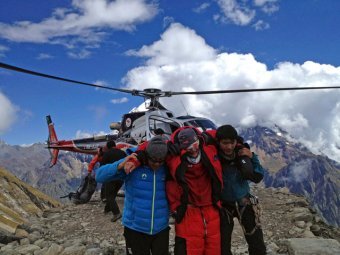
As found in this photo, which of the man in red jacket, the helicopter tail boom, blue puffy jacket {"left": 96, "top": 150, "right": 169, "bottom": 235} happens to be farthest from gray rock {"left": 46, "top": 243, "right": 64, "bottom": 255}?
the helicopter tail boom

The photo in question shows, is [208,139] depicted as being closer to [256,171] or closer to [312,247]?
[256,171]

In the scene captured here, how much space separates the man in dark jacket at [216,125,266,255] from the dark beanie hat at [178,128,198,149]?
493 mm

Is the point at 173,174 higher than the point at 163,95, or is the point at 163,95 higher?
the point at 163,95

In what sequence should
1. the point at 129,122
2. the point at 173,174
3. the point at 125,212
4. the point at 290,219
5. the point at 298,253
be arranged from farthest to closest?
the point at 129,122
the point at 290,219
the point at 298,253
the point at 125,212
the point at 173,174

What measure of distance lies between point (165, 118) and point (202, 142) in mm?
9160

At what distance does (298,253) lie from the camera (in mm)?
7234

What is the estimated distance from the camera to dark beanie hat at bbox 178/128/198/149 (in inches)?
209

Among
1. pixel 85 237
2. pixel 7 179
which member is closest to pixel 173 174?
pixel 85 237

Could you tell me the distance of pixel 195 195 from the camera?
17.6 feet

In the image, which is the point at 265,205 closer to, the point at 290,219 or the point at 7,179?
the point at 290,219

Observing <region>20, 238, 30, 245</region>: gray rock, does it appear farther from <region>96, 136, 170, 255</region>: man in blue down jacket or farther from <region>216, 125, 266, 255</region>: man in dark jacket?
<region>216, 125, 266, 255</region>: man in dark jacket

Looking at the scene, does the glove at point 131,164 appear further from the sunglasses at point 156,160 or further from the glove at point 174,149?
the glove at point 174,149

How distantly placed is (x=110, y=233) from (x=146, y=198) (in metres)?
6.43

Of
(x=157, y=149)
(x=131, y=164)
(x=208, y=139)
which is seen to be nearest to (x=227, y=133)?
(x=208, y=139)
